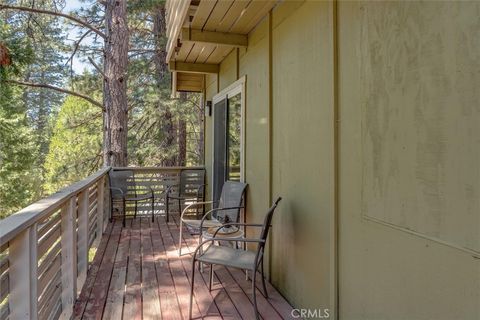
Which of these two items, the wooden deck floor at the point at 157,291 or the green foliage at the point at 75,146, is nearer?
the wooden deck floor at the point at 157,291

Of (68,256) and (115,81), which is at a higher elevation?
(115,81)

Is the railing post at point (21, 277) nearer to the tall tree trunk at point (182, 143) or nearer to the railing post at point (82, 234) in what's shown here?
the railing post at point (82, 234)

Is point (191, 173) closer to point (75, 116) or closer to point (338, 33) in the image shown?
point (338, 33)

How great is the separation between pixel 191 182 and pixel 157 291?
11.2 feet

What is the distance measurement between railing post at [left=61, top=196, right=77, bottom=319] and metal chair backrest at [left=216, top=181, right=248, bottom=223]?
1.63 meters

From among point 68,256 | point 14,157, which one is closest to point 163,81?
point 14,157

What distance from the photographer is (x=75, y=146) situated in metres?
12.9

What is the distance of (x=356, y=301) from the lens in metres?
1.94

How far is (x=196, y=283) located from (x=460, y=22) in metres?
2.75

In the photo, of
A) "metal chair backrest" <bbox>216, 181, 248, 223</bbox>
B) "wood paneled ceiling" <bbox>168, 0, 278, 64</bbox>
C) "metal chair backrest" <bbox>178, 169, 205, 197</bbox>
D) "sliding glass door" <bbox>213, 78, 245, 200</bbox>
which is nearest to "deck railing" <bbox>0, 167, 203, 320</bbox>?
"metal chair backrest" <bbox>216, 181, 248, 223</bbox>

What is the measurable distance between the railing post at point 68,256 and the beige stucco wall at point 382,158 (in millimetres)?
1619

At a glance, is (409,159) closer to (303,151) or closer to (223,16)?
(303,151)

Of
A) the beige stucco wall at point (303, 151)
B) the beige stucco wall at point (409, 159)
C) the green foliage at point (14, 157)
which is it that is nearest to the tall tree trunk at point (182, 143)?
the green foliage at point (14, 157)

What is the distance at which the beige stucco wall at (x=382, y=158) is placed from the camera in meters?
1.29
